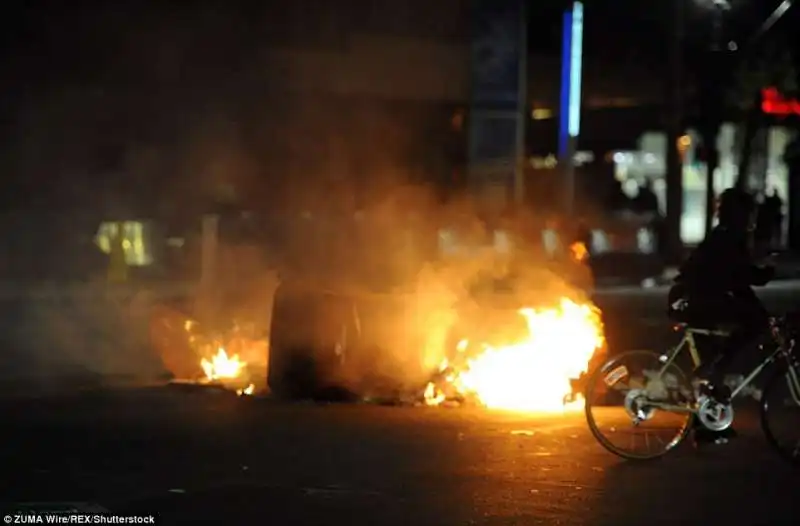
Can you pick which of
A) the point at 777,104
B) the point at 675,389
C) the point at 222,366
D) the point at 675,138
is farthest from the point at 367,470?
the point at 777,104

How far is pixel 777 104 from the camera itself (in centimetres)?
3109

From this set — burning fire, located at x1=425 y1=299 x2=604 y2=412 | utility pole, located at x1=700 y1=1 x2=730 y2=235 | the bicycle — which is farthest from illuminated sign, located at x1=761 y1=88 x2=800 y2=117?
the bicycle

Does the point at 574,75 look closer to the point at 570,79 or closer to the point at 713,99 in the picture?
the point at 570,79

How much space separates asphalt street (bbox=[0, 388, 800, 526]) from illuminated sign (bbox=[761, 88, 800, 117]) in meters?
23.5

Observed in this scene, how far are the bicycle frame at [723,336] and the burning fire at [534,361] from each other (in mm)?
1969

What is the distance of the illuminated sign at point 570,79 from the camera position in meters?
26.7

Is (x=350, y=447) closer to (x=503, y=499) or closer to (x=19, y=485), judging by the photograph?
(x=503, y=499)

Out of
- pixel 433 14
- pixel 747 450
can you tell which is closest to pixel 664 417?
pixel 747 450

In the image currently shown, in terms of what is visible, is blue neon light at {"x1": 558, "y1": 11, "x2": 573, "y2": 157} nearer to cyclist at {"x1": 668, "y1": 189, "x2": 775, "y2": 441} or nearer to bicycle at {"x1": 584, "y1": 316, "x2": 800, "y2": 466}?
cyclist at {"x1": 668, "y1": 189, "x2": 775, "y2": 441}

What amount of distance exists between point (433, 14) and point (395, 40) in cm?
108

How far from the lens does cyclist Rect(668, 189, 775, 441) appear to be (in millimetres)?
7922

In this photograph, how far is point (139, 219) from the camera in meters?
25.3

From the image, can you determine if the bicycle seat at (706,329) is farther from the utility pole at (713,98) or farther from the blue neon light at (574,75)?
the blue neon light at (574,75)

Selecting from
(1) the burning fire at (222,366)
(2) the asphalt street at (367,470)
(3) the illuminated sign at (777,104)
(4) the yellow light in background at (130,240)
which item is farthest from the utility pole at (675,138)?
(2) the asphalt street at (367,470)
